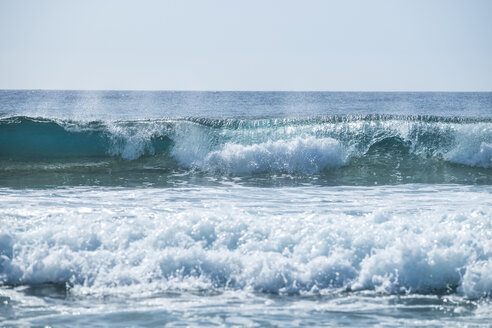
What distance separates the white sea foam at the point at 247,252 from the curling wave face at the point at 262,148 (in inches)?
184

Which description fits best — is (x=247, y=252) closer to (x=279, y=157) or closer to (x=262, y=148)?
(x=279, y=157)

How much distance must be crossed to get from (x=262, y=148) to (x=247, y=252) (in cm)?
723

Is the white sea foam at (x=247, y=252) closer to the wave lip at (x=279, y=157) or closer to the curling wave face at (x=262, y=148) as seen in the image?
the curling wave face at (x=262, y=148)

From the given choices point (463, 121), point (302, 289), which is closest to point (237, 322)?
point (302, 289)

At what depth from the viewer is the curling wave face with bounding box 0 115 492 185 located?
1216 centimetres

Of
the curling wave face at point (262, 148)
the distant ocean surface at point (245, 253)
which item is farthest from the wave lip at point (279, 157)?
the distant ocean surface at point (245, 253)

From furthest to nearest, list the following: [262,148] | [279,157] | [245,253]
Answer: [262,148]
[279,157]
[245,253]

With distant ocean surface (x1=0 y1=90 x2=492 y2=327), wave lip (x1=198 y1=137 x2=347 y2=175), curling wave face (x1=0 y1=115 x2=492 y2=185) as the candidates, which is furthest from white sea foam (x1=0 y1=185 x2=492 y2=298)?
wave lip (x1=198 y1=137 x2=347 y2=175)

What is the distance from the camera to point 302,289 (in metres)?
5.29

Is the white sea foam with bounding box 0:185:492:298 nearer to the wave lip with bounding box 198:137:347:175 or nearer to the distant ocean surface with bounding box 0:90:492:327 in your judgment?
the distant ocean surface with bounding box 0:90:492:327

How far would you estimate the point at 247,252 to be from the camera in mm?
5824

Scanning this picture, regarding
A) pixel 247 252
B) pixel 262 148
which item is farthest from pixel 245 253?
pixel 262 148

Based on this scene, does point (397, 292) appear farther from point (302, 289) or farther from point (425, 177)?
point (425, 177)

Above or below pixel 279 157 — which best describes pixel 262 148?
above
